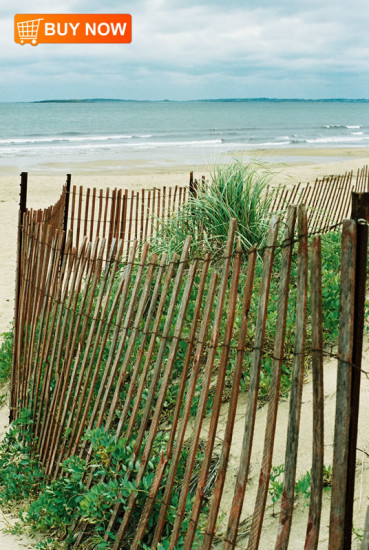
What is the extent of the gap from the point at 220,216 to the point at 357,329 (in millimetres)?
4230

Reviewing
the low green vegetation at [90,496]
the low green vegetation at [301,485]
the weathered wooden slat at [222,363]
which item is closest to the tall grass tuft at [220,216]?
the low green vegetation at [90,496]

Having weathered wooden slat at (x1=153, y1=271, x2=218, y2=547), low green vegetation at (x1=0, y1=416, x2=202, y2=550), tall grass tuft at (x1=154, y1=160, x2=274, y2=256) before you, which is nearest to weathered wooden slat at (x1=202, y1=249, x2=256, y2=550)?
weathered wooden slat at (x1=153, y1=271, x2=218, y2=547)

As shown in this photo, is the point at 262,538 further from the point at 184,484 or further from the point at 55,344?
the point at 55,344

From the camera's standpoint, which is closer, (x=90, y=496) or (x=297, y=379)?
(x=297, y=379)

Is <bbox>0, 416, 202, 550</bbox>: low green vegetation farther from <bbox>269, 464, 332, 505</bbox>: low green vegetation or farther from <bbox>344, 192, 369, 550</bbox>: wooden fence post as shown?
<bbox>344, 192, 369, 550</bbox>: wooden fence post

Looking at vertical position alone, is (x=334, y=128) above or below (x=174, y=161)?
above

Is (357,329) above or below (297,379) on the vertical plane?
above

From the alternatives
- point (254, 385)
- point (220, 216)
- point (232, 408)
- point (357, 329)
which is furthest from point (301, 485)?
point (220, 216)

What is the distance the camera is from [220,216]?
598 cm

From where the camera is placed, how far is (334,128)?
57438 mm

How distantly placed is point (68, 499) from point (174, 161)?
23976 millimetres

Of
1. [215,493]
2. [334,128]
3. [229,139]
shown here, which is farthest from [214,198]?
[334,128]

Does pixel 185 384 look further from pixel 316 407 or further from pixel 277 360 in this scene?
pixel 316 407

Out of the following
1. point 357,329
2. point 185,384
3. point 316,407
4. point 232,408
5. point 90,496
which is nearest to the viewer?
point 357,329
